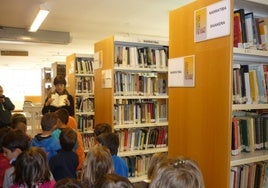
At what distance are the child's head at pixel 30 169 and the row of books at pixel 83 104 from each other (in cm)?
369

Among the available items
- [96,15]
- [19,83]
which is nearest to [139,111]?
[96,15]

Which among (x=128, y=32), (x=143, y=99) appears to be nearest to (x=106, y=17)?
(x=128, y=32)

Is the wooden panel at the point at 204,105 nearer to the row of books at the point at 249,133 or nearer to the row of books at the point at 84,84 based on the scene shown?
the row of books at the point at 249,133

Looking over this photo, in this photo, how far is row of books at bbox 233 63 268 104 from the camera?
90.9 inches

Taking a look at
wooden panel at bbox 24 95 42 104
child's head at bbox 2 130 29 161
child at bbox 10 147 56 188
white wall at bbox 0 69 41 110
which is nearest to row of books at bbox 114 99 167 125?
child's head at bbox 2 130 29 161

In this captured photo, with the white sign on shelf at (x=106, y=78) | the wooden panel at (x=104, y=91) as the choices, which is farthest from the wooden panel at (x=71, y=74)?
the white sign on shelf at (x=106, y=78)

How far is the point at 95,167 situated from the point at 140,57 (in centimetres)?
244

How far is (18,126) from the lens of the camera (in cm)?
396

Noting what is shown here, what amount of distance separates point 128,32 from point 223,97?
5.73 m

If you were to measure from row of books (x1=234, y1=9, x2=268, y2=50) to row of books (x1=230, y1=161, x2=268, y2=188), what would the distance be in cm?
97

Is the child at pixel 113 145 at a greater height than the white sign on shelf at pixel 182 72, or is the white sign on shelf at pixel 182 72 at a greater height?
the white sign on shelf at pixel 182 72

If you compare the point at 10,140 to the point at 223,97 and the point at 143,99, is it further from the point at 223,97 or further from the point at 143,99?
the point at 143,99

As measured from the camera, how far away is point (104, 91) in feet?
13.4

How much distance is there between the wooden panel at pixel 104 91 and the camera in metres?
3.92
